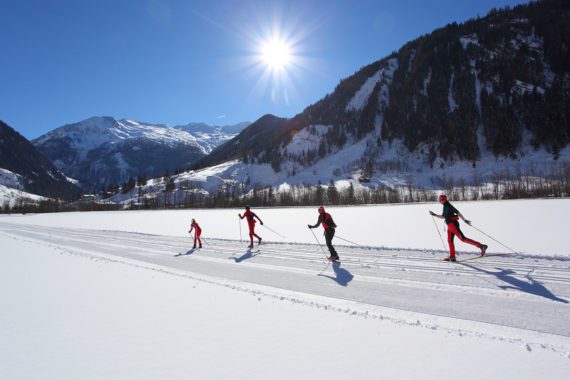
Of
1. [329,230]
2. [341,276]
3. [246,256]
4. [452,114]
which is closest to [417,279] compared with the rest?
[341,276]

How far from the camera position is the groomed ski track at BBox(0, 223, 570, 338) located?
608cm

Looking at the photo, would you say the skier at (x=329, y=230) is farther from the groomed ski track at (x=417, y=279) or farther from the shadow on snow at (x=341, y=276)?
the shadow on snow at (x=341, y=276)

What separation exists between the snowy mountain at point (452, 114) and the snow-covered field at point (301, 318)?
103 meters

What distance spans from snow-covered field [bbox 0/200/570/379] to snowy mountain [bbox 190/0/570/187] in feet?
337

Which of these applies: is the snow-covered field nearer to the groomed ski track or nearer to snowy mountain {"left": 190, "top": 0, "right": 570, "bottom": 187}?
the groomed ski track

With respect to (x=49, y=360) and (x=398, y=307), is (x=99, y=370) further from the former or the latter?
(x=398, y=307)

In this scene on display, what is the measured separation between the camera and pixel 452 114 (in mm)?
124375

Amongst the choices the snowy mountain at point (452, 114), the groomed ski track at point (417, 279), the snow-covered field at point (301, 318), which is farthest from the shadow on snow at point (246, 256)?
the snowy mountain at point (452, 114)

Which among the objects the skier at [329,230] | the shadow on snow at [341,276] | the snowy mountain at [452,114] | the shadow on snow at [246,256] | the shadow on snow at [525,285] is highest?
the snowy mountain at [452,114]

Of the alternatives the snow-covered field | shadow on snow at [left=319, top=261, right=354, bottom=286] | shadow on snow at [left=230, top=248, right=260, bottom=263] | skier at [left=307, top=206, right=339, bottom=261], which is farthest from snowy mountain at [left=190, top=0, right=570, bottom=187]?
the snow-covered field

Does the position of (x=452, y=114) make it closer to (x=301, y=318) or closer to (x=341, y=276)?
(x=341, y=276)

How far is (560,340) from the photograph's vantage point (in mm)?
4746

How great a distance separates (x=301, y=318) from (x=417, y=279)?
13.3 feet

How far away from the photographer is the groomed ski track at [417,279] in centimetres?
608
